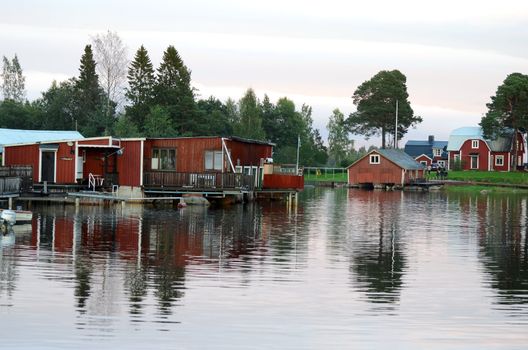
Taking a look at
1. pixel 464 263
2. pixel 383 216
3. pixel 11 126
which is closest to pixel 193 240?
pixel 464 263

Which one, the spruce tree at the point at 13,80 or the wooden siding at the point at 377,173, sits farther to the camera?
the spruce tree at the point at 13,80

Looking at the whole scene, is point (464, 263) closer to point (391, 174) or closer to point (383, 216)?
point (383, 216)

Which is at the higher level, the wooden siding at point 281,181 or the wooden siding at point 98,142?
the wooden siding at point 98,142

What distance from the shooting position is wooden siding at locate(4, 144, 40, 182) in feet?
165

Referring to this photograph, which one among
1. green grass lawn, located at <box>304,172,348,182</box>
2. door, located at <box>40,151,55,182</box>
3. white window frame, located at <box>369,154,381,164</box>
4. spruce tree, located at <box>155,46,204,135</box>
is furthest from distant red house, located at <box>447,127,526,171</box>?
door, located at <box>40,151,55,182</box>

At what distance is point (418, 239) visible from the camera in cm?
3306

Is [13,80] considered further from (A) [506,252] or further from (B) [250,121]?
(A) [506,252]

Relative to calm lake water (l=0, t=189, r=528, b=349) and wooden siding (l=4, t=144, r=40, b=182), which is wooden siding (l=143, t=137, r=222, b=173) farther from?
calm lake water (l=0, t=189, r=528, b=349)

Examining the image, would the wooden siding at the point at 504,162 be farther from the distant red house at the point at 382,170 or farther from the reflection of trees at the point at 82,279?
the reflection of trees at the point at 82,279

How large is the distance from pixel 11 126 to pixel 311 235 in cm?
7305

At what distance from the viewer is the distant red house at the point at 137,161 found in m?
49.7

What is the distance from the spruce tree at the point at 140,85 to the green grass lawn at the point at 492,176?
37.6m

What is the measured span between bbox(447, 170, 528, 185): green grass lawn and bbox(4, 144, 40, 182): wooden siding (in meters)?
60.2

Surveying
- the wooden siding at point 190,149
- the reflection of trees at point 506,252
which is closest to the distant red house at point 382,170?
the reflection of trees at point 506,252
